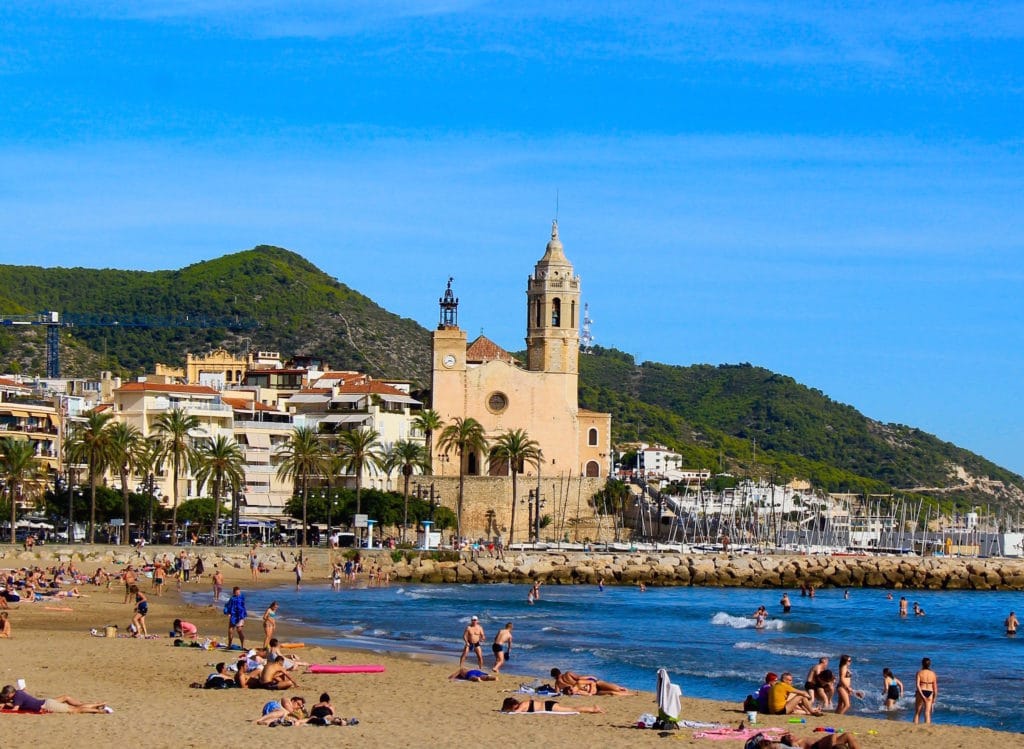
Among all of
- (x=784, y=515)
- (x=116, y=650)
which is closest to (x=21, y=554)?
(x=116, y=650)

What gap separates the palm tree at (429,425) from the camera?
282 ft

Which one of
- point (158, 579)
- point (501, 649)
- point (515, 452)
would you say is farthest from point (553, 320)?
point (501, 649)

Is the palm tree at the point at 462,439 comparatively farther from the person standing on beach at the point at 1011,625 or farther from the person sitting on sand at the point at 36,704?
the person sitting on sand at the point at 36,704

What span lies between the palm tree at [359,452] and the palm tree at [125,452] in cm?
1034

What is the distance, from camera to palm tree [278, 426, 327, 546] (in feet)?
231

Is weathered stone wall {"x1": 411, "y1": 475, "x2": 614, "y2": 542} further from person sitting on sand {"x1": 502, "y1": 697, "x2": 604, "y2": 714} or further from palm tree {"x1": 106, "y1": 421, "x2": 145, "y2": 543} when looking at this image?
person sitting on sand {"x1": 502, "y1": 697, "x2": 604, "y2": 714}

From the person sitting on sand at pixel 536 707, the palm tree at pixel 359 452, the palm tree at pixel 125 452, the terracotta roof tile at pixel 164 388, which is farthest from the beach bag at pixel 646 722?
the terracotta roof tile at pixel 164 388

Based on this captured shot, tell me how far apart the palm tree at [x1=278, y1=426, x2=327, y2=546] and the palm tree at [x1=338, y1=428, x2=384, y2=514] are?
4.09 feet

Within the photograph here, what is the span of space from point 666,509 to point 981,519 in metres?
65.8

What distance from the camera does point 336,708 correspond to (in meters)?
22.0

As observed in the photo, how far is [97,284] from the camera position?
170m

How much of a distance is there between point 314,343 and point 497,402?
65167 millimetres

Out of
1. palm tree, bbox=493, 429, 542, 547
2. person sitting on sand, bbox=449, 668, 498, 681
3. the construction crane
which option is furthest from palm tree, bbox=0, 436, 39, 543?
the construction crane

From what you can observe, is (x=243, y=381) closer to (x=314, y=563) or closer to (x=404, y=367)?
(x=404, y=367)
